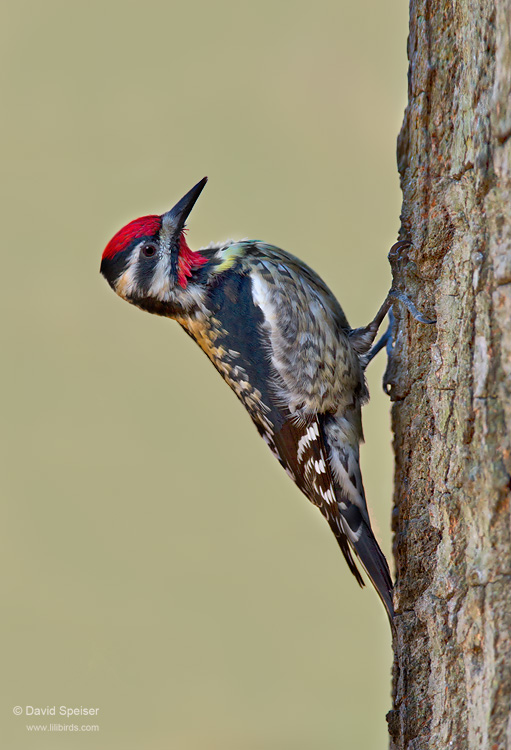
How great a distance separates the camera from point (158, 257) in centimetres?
279

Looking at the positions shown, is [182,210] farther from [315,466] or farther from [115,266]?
[315,466]

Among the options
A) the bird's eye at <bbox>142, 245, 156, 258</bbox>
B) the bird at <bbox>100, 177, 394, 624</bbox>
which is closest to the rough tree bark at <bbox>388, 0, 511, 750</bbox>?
the bird at <bbox>100, 177, 394, 624</bbox>

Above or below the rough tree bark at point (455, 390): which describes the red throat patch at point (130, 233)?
above

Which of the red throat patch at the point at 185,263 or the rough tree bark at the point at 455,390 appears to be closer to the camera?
the rough tree bark at the point at 455,390

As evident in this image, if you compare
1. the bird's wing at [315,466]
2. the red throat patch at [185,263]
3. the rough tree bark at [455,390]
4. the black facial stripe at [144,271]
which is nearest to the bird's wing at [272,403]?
the bird's wing at [315,466]

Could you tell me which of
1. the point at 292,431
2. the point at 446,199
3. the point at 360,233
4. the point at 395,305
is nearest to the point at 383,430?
the point at 360,233

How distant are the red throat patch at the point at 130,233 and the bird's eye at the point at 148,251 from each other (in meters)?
0.04

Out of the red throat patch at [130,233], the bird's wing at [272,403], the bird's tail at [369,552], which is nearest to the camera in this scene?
the bird's tail at [369,552]

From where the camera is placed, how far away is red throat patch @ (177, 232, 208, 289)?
279 cm

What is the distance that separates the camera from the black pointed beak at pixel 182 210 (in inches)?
109

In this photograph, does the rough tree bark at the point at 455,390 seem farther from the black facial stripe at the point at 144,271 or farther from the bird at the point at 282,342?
the black facial stripe at the point at 144,271

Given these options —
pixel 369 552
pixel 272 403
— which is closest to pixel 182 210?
pixel 272 403

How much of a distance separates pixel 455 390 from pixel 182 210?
4.67 ft

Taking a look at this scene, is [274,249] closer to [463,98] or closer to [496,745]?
[463,98]
